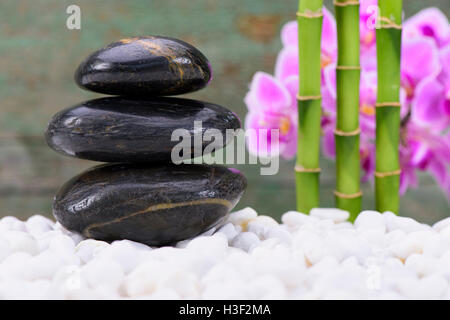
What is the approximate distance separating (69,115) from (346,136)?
1.31ft

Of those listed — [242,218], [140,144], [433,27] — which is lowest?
[242,218]

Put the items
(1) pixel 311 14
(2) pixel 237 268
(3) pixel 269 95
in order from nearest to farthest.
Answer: (2) pixel 237 268 → (1) pixel 311 14 → (3) pixel 269 95

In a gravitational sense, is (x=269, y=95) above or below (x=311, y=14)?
below

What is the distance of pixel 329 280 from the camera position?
45cm

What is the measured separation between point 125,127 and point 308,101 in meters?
0.29

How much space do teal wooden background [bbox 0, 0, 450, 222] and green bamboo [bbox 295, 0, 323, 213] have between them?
42 centimetres

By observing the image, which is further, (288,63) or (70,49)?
(70,49)

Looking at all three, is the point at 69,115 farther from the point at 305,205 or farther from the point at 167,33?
the point at 167,33

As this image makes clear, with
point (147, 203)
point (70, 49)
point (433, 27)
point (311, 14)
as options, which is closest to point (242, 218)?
point (147, 203)

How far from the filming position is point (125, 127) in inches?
23.4

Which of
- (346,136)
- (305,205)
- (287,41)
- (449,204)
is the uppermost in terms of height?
(287,41)

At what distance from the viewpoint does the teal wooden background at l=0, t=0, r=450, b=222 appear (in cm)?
117

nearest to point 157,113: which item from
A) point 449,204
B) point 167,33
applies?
point 167,33

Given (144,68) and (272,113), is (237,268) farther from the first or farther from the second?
(272,113)
